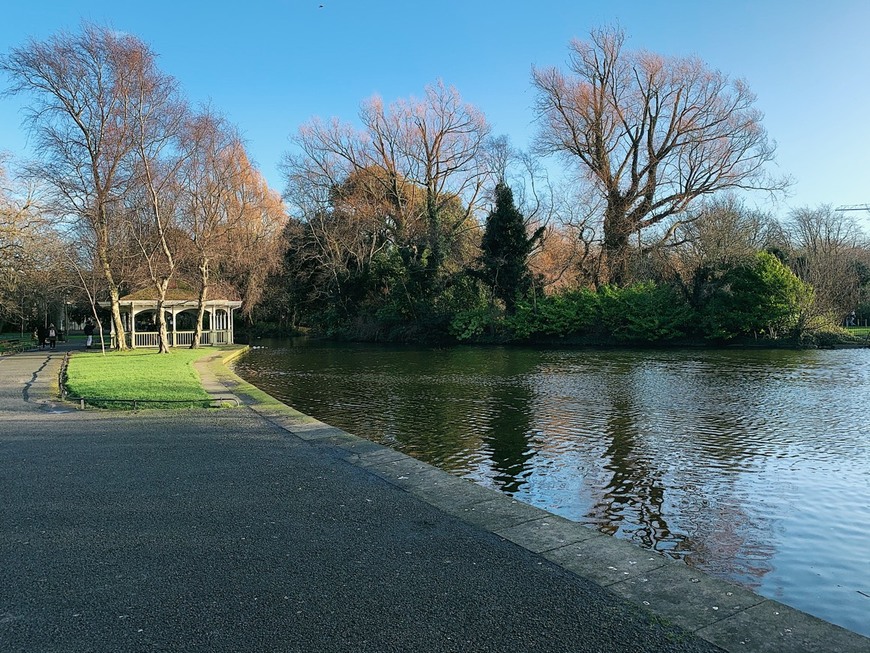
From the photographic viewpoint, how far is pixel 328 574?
13.4 feet

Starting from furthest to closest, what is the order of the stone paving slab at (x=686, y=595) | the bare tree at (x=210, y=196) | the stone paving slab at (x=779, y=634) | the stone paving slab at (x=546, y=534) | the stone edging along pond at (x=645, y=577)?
1. the bare tree at (x=210, y=196)
2. the stone paving slab at (x=546, y=534)
3. the stone paving slab at (x=686, y=595)
4. the stone edging along pond at (x=645, y=577)
5. the stone paving slab at (x=779, y=634)


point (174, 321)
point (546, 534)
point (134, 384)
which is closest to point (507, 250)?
point (174, 321)

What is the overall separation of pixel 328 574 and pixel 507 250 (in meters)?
38.0

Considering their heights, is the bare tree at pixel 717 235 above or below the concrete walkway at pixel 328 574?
above

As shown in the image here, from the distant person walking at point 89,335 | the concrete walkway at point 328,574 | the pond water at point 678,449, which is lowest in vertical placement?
the pond water at point 678,449

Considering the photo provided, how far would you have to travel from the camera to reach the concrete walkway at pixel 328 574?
3303mm

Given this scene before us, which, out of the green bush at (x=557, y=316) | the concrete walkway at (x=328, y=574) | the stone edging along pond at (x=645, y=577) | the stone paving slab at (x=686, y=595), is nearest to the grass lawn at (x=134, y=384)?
the concrete walkway at (x=328, y=574)

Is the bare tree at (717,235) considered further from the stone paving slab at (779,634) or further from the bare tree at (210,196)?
the stone paving slab at (779,634)

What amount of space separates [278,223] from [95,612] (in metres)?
50.1

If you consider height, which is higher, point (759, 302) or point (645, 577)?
point (759, 302)

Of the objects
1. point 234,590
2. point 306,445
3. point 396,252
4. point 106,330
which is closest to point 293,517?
point 234,590

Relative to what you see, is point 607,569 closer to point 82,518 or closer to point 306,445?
point 82,518

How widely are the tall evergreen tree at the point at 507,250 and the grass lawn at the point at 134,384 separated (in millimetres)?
23575

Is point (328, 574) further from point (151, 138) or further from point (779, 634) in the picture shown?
point (151, 138)
